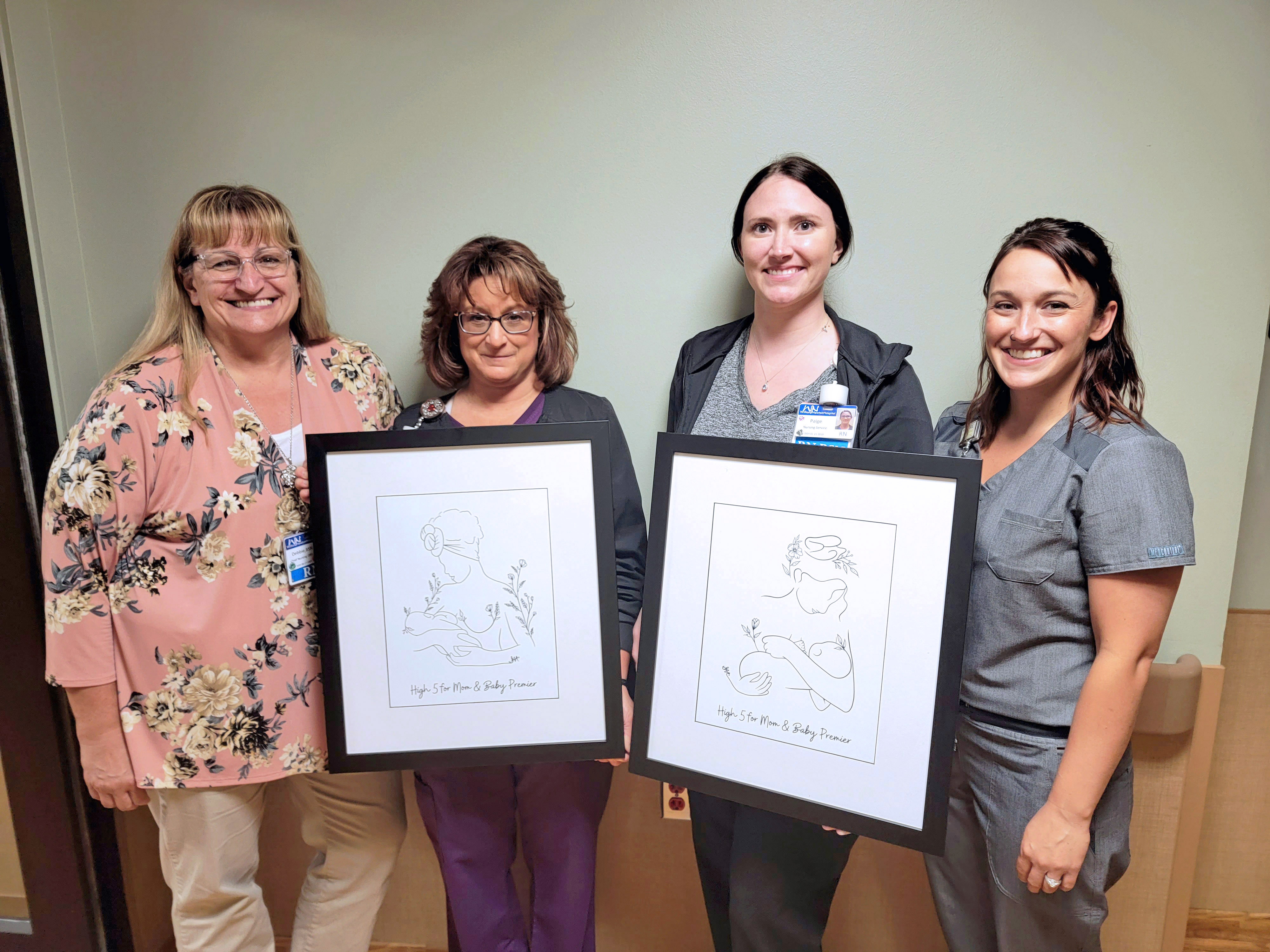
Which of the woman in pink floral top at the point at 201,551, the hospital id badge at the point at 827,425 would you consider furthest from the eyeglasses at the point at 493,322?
the hospital id badge at the point at 827,425

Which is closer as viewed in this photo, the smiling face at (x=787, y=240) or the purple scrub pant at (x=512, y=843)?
the smiling face at (x=787, y=240)

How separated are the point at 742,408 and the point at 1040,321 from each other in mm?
522

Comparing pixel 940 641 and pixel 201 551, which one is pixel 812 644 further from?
pixel 201 551

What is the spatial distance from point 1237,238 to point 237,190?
2051 millimetres

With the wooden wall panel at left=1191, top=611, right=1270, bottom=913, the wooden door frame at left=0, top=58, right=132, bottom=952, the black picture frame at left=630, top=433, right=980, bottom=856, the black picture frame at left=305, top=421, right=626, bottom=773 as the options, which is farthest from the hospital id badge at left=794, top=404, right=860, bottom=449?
the wooden door frame at left=0, top=58, right=132, bottom=952

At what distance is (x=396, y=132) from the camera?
5.43 ft

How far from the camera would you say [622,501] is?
1.41 metres

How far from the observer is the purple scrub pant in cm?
148

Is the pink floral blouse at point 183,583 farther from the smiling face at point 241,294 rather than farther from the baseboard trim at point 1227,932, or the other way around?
the baseboard trim at point 1227,932

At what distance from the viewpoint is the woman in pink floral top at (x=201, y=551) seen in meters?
1.27

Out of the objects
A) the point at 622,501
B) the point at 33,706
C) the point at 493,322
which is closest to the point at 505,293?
the point at 493,322

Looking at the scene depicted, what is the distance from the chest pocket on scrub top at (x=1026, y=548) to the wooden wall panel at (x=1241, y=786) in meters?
1.20

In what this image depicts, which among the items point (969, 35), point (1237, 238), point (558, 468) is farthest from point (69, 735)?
point (1237, 238)

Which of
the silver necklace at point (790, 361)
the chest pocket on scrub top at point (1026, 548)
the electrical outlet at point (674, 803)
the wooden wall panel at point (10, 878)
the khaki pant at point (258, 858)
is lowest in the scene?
the wooden wall panel at point (10, 878)
